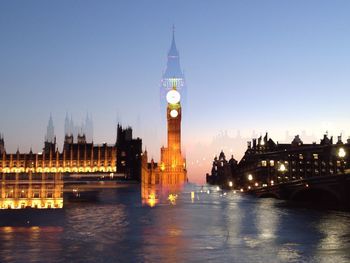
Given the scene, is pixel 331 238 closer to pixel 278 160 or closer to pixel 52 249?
pixel 52 249

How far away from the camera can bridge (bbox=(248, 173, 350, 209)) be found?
7281cm

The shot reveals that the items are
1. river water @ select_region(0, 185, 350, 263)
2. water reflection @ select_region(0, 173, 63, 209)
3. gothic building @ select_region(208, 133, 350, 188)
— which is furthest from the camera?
gothic building @ select_region(208, 133, 350, 188)

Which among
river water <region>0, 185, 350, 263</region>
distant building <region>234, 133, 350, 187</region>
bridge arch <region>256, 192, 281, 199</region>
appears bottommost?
river water <region>0, 185, 350, 263</region>

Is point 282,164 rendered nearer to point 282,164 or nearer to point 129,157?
point 282,164

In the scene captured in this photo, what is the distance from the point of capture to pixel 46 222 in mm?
39812

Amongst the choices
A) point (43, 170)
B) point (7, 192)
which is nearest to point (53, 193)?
point (7, 192)

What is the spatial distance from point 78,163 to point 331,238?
550 feet

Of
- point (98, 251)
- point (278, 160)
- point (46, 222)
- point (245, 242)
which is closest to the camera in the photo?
point (98, 251)

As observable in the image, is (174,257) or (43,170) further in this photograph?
(43,170)

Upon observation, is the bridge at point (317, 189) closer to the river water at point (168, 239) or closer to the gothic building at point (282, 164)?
the gothic building at point (282, 164)

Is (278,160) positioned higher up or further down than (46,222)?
higher up

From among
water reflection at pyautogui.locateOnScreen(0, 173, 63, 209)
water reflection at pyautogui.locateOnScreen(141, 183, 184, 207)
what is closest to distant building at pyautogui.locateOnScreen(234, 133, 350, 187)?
water reflection at pyautogui.locateOnScreen(141, 183, 184, 207)

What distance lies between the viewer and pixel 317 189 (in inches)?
3708

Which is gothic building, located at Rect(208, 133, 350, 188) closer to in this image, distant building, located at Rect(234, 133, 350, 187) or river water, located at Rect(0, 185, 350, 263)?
distant building, located at Rect(234, 133, 350, 187)
